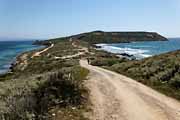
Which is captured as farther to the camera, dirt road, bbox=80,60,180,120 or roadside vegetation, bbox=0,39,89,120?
dirt road, bbox=80,60,180,120

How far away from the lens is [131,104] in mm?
16203

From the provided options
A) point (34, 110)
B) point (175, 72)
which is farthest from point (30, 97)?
point (175, 72)

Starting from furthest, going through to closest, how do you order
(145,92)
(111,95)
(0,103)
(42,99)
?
(145,92) < (111,95) < (42,99) < (0,103)

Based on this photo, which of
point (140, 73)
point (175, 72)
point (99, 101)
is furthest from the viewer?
point (140, 73)

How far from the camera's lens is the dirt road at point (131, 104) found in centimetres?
1390

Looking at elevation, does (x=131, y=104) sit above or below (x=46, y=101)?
below

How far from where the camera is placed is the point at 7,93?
15719 millimetres

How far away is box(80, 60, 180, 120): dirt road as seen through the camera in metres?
13.9

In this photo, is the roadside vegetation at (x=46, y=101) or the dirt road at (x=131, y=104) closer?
the roadside vegetation at (x=46, y=101)

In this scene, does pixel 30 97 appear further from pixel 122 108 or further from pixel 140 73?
pixel 140 73

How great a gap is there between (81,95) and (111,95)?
1.90m

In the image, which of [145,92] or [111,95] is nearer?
[111,95]

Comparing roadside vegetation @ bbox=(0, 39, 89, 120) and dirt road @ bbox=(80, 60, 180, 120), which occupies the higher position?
roadside vegetation @ bbox=(0, 39, 89, 120)

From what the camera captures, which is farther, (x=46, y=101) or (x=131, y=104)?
(x=131, y=104)
